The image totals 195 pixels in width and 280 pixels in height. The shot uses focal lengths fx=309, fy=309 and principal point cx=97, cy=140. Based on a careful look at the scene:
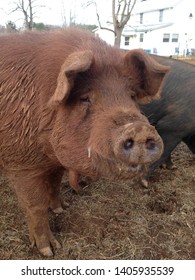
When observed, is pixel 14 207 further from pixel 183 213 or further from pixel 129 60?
pixel 129 60

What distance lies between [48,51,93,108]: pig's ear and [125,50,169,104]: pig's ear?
0.34m

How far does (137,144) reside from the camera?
1629 mm

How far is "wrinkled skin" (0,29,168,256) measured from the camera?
69.9 inches

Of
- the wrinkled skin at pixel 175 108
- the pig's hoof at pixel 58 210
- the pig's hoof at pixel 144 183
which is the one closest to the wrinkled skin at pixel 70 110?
the pig's hoof at pixel 58 210

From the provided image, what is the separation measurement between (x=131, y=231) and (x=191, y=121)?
1.50 metres

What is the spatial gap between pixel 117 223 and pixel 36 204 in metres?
1.02

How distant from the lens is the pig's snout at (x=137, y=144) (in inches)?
63.6

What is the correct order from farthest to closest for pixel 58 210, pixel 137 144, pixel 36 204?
1. pixel 58 210
2. pixel 36 204
3. pixel 137 144

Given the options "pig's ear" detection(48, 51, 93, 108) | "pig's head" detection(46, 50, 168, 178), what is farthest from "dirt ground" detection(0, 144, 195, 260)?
"pig's ear" detection(48, 51, 93, 108)

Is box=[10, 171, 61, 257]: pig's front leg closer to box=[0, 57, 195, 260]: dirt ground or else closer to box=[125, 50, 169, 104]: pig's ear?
box=[0, 57, 195, 260]: dirt ground

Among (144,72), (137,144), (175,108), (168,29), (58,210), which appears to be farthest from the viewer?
(168,29)

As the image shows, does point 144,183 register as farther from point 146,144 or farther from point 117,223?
point 146,144

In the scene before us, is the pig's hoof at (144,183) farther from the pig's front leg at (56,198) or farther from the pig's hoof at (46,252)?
the pig's hoof at (46,252)

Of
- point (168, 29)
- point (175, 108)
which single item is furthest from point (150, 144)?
point (168, 29)
